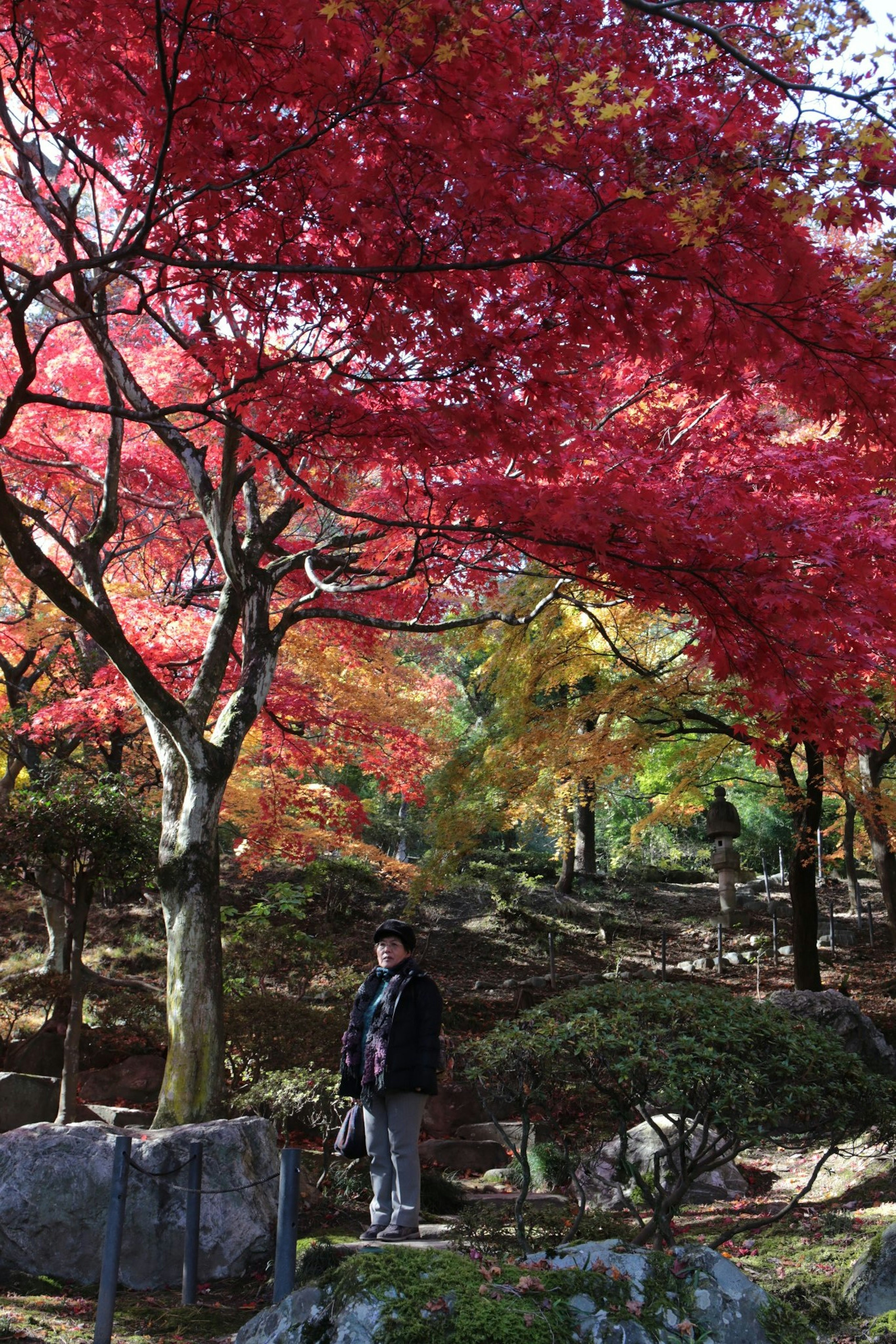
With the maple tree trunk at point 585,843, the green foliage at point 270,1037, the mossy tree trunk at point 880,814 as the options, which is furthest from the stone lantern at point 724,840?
the maple tree trunk at point 585,843

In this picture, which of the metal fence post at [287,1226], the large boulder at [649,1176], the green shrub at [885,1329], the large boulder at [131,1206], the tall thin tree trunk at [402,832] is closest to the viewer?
the metal fence post at [287,1226]

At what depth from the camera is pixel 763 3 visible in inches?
141

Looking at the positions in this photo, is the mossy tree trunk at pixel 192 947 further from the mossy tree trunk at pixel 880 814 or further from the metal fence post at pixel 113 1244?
the mossy tree trunk at pixel 880 814

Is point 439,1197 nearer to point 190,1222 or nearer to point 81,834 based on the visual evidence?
point 190,1222

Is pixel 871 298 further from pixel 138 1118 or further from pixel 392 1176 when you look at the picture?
pixel 138 1118

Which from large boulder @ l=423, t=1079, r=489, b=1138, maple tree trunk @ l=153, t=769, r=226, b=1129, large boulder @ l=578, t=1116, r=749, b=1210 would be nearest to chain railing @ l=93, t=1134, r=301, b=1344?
maple tree trunk @ l=153, t=769, r=226, b=1129

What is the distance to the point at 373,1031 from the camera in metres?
4.62

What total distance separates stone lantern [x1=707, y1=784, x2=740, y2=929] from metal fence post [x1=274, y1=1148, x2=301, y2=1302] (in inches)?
388

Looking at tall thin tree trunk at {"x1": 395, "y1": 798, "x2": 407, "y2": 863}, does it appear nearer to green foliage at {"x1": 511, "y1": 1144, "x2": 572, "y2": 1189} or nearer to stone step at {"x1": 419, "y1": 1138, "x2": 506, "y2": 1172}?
stone step at {"x1": 419, "y1": 1138, "x2": 506, "y2": 1172}

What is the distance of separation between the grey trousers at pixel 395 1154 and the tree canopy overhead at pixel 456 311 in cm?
238

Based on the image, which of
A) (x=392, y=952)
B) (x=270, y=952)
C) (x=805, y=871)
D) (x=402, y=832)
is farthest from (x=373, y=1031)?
(x=402, y=832)

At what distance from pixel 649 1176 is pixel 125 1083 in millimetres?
5616

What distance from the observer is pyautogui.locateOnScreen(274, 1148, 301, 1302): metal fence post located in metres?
3.49

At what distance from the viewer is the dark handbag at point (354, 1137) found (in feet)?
15.2
